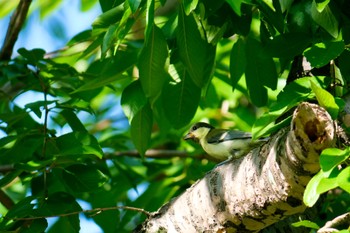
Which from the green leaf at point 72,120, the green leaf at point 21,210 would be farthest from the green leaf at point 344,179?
the green leaf at point 72,120

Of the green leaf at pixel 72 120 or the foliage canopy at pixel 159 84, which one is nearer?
the foliage canopy at pixel 159 84

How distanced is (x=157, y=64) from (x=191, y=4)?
335 millimetres

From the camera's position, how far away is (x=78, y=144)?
3855mm

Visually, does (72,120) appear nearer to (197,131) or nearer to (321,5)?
(197,131)

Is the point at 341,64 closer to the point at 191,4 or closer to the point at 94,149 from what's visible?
the point at 191,4

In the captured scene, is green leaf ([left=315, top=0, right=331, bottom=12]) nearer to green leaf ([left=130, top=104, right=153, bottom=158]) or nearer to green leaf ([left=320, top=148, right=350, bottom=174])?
green leaf ([left=320, top=148, right=350, bottom=174])

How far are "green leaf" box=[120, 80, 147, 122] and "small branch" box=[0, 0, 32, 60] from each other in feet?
5.69

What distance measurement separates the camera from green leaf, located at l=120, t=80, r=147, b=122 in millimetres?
3551

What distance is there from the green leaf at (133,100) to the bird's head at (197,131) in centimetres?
183

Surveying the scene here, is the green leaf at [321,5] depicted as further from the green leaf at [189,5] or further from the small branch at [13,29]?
the small branch at [13,29]

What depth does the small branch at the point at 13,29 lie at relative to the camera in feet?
16.6

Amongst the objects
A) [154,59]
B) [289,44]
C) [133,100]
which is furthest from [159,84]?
[289,44]

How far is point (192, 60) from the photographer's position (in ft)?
10.9

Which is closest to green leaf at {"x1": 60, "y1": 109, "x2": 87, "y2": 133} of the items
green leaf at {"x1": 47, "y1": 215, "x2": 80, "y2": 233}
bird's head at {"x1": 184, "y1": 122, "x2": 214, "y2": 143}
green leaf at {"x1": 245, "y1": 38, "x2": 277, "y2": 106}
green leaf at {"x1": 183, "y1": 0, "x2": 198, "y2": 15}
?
green leaf at {"x1": 47, "y1": 215, "x2": 80, "y2": 233}
